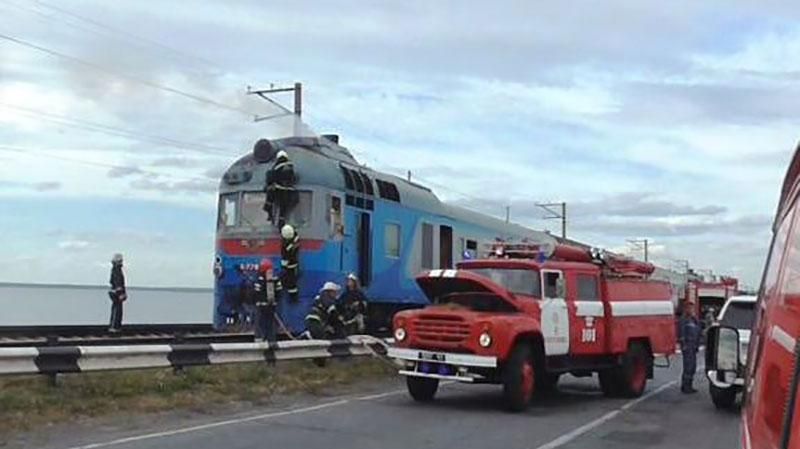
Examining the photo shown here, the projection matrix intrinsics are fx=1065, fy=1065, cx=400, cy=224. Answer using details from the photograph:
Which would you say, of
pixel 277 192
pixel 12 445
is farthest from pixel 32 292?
pixel 12 445

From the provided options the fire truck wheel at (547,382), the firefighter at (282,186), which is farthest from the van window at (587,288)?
the firefighter at (282,186)

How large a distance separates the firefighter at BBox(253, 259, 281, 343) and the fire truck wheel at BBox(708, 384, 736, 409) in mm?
7418

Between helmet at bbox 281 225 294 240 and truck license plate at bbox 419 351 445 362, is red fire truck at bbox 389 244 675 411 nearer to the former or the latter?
truck license plate at bbox 419 351 445 362

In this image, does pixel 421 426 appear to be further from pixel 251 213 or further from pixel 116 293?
pixel 116 293

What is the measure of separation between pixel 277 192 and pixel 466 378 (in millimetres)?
7492

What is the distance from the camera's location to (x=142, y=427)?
11359 millimetres

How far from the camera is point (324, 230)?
2019 centimetres

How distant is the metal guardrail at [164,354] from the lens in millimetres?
11906

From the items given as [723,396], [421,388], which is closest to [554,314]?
[421,388]

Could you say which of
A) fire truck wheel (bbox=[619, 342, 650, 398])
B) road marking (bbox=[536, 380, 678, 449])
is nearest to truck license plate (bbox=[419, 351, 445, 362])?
road marking (bbox=[536, 380, 678, 449])

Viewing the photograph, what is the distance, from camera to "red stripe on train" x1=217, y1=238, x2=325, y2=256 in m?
20.1

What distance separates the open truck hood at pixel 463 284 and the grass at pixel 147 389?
236 cm

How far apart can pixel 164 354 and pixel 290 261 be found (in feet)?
19.4

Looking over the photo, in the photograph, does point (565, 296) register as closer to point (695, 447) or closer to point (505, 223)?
point (695, 447)
